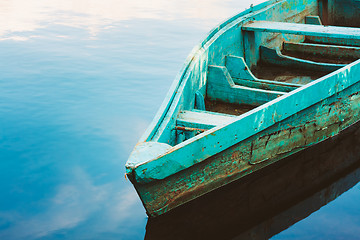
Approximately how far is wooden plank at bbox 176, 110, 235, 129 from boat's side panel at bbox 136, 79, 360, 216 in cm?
43

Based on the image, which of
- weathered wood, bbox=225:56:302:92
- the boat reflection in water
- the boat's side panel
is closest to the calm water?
the boat reflection in water

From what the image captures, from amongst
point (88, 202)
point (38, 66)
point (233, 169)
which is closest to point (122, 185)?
point (88, 202)

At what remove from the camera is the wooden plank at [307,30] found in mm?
5615

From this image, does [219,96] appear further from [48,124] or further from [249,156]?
[48,124]

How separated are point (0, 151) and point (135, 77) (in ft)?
11.6

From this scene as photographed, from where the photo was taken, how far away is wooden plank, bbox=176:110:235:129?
411 cm

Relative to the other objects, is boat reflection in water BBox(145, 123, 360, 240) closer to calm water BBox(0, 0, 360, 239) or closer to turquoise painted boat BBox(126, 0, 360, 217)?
calm water BBox(0, 0, 360, 239)

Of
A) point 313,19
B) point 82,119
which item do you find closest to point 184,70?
point 82,119

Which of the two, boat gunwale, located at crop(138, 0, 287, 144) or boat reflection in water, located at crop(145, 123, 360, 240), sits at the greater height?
boat gunwale, located at crop(138, 0, 287, 144)

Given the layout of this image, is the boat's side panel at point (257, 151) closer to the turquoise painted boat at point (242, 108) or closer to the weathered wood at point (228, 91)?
the turquoise painted boat at point (242, 108)

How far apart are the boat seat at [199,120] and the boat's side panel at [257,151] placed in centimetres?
42

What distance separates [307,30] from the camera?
574 centimetres

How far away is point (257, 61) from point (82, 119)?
2.92 meters

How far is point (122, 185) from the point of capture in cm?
482
